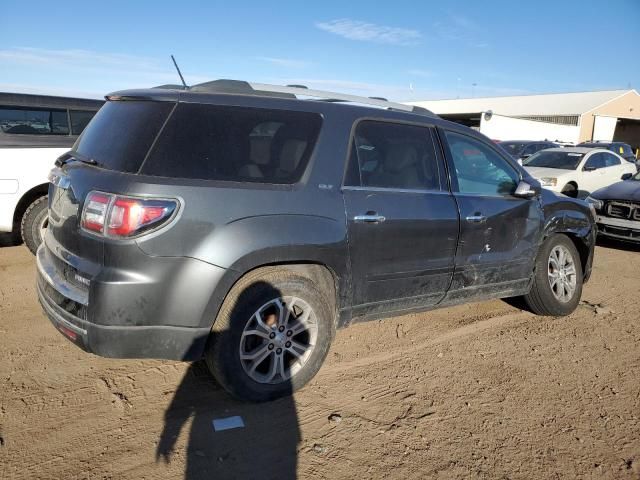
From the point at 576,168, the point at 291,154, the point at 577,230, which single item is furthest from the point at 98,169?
the point at 576,168

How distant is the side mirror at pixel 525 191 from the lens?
4223mm

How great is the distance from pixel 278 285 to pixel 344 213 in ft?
2.04

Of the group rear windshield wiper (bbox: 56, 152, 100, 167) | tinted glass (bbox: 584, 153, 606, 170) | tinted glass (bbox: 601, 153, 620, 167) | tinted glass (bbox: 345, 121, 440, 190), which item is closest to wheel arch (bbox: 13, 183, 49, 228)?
rear windshield wiper (bbox: 56, 152, 100, 167)

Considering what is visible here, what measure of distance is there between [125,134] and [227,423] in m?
1.76

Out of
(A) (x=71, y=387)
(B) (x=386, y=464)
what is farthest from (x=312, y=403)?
(A) (x=71, y=387)

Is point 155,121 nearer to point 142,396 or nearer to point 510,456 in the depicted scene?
point 142,396

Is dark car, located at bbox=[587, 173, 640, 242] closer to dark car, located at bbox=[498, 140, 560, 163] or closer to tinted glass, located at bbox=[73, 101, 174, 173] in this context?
tinted glass, located at bbox=[73, 101, 174, 173]

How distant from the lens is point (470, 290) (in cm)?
413

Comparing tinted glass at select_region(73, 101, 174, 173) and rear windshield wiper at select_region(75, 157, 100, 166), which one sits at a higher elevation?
tinted glass at select_region(73, 101, 174, 173)

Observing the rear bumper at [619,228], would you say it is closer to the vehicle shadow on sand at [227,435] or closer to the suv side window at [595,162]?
the suv side window at [595,162]

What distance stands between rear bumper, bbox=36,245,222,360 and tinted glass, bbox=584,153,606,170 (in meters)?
12.1

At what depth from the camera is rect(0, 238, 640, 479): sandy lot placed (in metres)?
2.61

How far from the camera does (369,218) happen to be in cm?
333

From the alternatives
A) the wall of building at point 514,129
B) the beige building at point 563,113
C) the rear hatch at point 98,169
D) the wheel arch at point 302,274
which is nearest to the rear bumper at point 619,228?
the wheel arch at point 302,274
